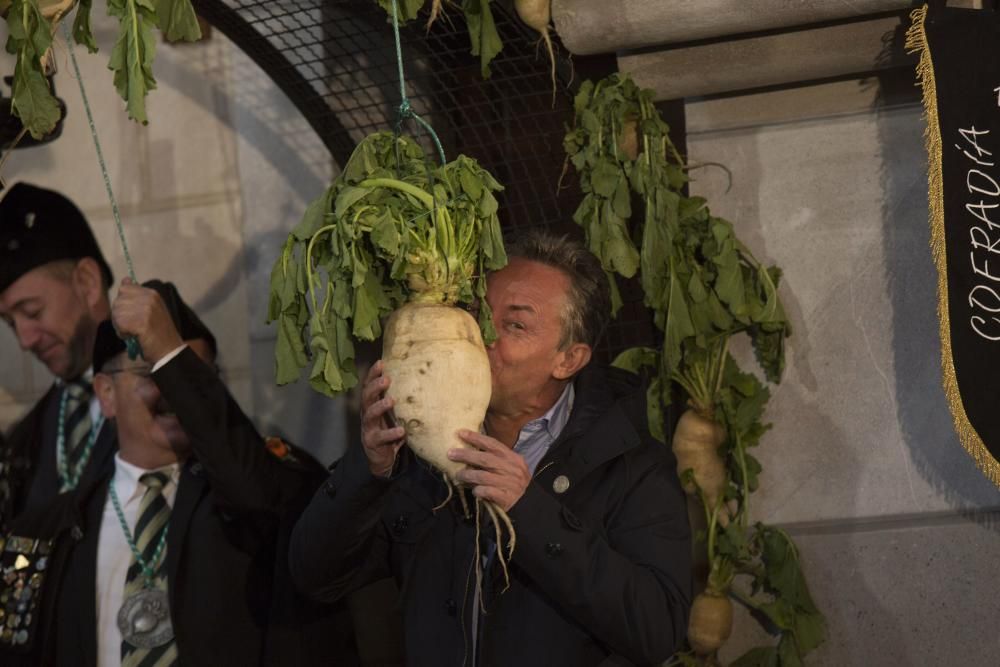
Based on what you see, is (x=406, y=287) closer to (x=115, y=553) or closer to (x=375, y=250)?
(x=375, y=250)

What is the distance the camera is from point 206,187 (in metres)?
5.92

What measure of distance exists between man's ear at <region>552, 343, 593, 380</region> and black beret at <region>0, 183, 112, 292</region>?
2.03 metres

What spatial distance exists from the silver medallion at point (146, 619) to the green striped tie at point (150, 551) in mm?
16

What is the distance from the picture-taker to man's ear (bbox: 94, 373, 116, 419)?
4.56 m

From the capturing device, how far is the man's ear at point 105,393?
4562 mm

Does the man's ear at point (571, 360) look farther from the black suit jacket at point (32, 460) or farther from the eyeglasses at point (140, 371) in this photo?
the black suit jacket at point (32, 460)

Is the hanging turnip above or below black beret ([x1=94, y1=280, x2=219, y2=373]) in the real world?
above

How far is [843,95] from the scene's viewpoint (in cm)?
453

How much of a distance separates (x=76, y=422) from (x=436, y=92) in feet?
4.75

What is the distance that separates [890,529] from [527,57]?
1.57 meters

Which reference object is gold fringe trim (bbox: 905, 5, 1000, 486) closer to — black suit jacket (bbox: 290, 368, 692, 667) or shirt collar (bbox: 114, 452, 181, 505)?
black suit jacket (bbox: 290, 368, 692, 667)

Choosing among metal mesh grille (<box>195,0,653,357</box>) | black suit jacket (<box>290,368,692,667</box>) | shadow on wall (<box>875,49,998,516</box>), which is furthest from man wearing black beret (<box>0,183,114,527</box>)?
shadow on wall (<box>875,49,998,516</box>)

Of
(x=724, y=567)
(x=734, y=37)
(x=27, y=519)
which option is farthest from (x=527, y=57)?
(x=27, y=519)

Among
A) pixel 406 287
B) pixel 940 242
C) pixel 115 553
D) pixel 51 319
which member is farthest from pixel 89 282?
pixel 940 242
